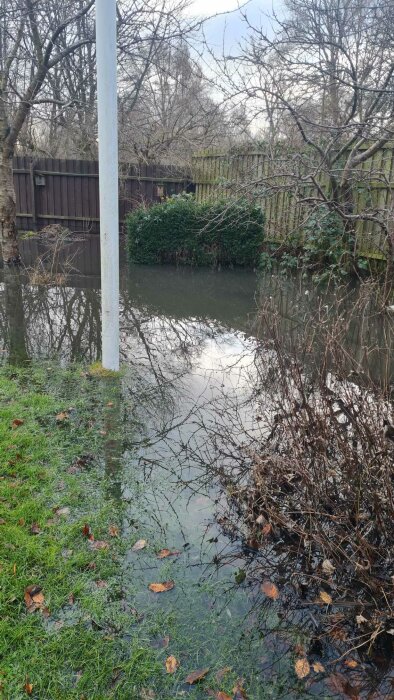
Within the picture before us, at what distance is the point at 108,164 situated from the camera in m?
4.25

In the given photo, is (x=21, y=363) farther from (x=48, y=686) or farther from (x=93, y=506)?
(x=48, y=686)

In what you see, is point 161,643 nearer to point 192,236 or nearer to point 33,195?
point 192,236

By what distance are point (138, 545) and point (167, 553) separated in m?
0.16

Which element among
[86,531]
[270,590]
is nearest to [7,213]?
[86,531]

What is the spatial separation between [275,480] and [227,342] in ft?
11.3

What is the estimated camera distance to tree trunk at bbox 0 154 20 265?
871 cm

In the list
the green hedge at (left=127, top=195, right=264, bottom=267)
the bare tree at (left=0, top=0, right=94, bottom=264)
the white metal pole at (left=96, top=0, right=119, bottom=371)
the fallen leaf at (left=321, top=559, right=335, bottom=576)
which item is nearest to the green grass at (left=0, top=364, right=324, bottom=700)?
the fallen leaf at (left=321, top=559, right=335, bottom=576)

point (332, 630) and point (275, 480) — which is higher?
point (275, 480)

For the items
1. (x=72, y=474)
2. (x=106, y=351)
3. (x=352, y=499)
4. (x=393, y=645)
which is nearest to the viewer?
(x=393, y=645)

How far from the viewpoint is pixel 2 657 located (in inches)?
75.1

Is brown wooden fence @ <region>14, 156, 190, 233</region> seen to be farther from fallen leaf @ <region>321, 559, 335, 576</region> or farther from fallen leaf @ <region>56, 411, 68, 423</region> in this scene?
fallen leaf @ <region>321, 559, 335, 576</region>

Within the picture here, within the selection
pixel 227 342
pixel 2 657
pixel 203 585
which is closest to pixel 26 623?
pixel 2 657

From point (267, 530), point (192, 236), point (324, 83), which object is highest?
point (324, 83)

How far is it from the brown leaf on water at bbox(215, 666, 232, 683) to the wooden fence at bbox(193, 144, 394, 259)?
5.65m
